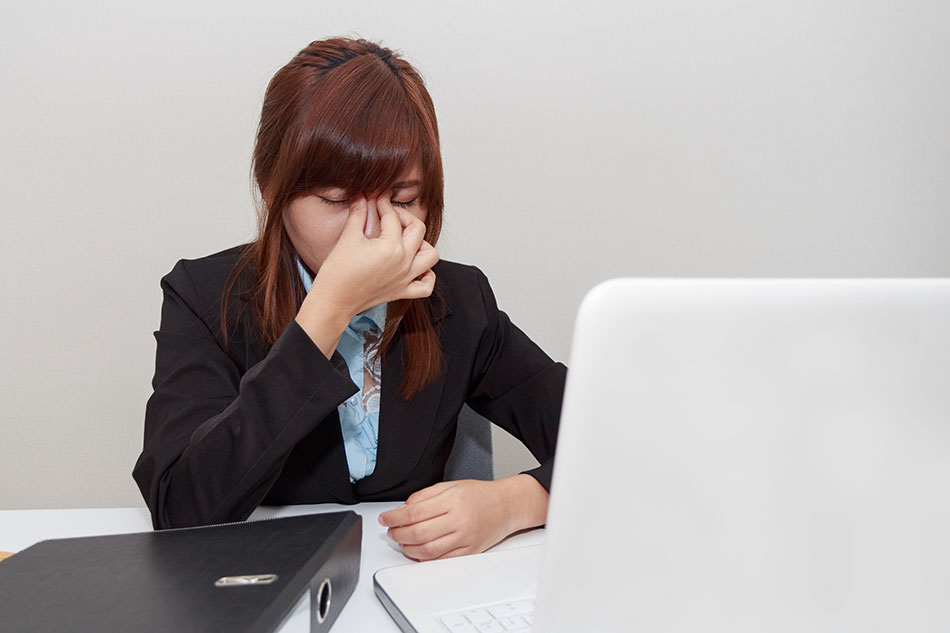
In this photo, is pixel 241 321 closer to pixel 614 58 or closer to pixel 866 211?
pixel 614 58

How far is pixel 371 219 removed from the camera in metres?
1.07

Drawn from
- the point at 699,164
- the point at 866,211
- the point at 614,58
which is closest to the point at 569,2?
the point at 614,58

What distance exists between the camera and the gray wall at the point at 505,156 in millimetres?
1840

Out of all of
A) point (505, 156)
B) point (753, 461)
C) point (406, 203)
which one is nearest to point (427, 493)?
point (406, 203)

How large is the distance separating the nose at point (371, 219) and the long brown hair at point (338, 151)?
20 mm

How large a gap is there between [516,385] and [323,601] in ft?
2.30

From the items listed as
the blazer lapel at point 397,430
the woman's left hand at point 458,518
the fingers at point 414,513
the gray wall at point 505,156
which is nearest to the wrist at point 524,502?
the woman's left hand at point 458,518

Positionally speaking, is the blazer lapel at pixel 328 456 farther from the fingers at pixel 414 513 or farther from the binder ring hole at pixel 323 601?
the binder ring hole at pixel 323 601

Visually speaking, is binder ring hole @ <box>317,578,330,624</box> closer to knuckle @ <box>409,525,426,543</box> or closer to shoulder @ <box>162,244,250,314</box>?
knuckle @ <box>409,525,426,543</box>

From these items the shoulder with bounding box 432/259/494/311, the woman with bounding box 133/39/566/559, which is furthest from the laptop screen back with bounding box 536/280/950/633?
the shoulder with bounding box 432/259/494/311

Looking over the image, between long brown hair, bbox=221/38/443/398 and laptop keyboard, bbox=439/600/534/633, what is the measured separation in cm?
54

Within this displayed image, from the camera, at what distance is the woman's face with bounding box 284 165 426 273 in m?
1.06

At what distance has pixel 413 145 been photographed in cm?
106

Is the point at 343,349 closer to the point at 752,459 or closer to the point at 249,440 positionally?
the point at 249,440
